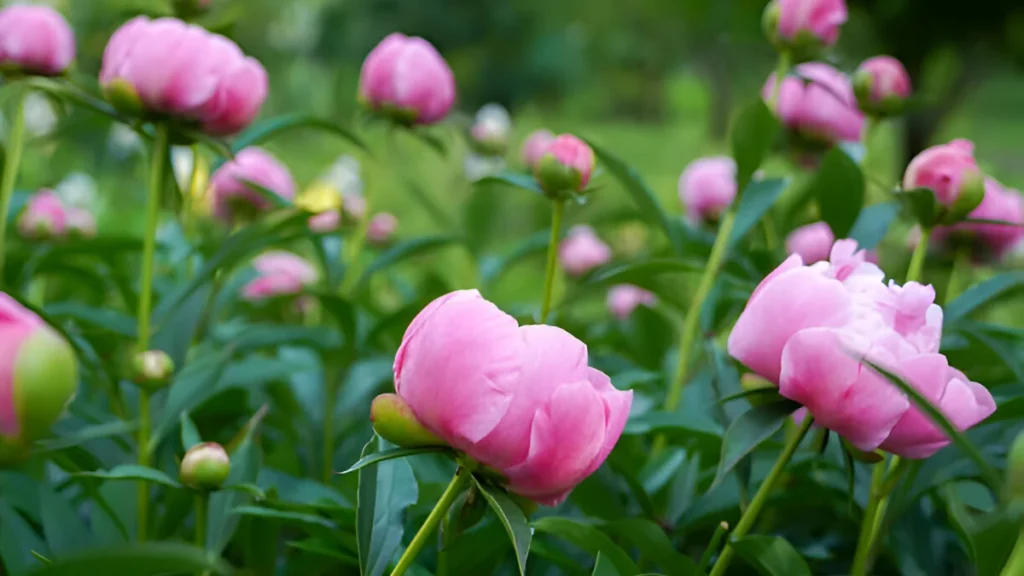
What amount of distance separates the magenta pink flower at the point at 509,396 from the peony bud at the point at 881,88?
43 centimetres

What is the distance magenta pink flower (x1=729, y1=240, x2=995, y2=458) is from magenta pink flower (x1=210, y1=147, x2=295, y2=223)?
0.63 m

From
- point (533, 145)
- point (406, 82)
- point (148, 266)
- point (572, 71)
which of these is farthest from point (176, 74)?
point (572, 71)

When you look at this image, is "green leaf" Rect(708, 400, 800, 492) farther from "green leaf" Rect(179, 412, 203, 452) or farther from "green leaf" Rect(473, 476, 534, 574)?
"green leaf" Rect(179, 412, 203, 452)

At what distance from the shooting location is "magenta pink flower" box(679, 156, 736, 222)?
103 cm

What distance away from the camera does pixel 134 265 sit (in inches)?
50.5

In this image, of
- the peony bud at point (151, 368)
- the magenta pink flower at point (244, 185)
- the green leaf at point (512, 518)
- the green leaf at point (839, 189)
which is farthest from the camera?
the magenta pink flower at point (244, 185)

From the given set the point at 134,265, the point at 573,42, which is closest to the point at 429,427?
the point at 134,265

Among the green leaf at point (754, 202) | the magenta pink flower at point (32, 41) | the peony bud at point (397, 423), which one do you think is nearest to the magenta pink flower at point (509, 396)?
the peony bud at point (397, 423)

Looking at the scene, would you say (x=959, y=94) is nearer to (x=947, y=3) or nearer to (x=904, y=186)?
(x=947, y=3)

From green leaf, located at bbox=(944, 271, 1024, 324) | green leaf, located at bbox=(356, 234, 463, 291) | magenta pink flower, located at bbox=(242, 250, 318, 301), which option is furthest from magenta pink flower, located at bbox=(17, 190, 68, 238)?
green leaf, located at bbox=(944, 271, 1024, 324)

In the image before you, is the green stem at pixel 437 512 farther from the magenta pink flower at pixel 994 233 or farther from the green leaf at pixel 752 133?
the magenta pink flower at pixel 994 233

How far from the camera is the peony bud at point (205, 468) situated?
16.9 inches

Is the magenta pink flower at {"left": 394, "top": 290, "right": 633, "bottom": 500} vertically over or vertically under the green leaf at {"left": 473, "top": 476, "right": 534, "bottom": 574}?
over

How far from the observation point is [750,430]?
39 cm
